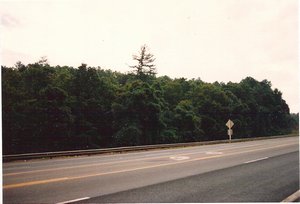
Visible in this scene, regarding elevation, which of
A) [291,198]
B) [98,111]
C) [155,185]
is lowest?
[291,198]

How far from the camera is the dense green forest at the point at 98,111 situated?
4059 centimetres

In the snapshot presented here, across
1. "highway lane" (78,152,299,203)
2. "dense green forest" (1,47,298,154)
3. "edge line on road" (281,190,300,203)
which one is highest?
"dense green forest" (1,47,298,154)

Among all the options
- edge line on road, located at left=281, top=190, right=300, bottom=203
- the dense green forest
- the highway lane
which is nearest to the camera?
edge line on road, located at left=281, top=190, right=300, bottom=203

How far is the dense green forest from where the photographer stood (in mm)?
40594

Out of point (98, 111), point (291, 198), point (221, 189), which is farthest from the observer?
point (98, 111)

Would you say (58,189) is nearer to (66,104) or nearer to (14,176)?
(14,176)

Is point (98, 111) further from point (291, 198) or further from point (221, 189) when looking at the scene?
point (291, 198)

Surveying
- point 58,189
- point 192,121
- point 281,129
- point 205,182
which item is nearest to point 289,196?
point 205,182

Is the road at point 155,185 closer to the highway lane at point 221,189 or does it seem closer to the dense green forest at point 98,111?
the highway lane at point 221,189

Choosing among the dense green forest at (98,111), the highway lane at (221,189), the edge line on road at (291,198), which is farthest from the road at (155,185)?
the dense green forest at (98,111)

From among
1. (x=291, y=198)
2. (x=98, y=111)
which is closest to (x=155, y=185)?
(x=291, y=198)

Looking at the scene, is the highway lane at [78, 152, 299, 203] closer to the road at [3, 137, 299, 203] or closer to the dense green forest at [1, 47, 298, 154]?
the road at [3, 137, 299, 203]

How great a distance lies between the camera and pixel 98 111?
169 feet

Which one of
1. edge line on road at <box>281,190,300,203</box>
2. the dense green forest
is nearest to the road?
edge line on road at <box>281,190,300,203</box>
